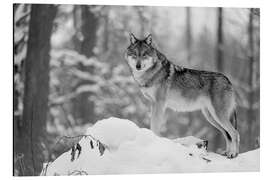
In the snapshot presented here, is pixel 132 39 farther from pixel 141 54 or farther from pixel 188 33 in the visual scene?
pixel 188 33

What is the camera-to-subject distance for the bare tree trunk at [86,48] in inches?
285

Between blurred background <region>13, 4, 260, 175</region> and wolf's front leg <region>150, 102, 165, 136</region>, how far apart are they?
274 millimetres

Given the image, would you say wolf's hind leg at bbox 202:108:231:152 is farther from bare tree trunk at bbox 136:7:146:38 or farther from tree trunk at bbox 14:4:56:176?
tree trunk at bbox 14:4:56:176

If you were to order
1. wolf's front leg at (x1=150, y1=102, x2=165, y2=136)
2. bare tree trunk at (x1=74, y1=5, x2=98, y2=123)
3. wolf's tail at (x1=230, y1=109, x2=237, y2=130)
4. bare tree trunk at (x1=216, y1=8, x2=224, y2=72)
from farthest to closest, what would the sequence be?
1. bare tree trunk at (x1=74, y1=5, x2=98, y2=123)
2. bare tree trunk at (x1=216, y1=8, x2=224, y2=72)
3. wolf's tail at (x1=230, y1=109, x2=237, y2=130)
4. wolf's front leg at (x1=150, y1=102, x2=165, y2=136)

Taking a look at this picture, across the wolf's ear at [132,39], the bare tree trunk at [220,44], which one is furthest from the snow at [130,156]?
the bare tree trunk at [220,44]

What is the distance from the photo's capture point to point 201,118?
6.84m

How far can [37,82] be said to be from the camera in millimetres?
6945

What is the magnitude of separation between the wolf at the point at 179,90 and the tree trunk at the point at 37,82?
3.51 ft

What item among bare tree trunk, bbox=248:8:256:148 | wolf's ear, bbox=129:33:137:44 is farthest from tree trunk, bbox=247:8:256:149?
wolf's ear, bbox=129:33:137:44

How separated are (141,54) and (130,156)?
3.84 feet

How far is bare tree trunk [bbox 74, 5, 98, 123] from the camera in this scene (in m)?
7.24

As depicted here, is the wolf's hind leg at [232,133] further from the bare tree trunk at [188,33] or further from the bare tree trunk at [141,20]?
the bare tree trunk at [141,20]

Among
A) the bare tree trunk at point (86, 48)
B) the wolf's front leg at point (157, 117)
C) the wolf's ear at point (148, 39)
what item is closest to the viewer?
the wolf's front leg at point (157, 117)
